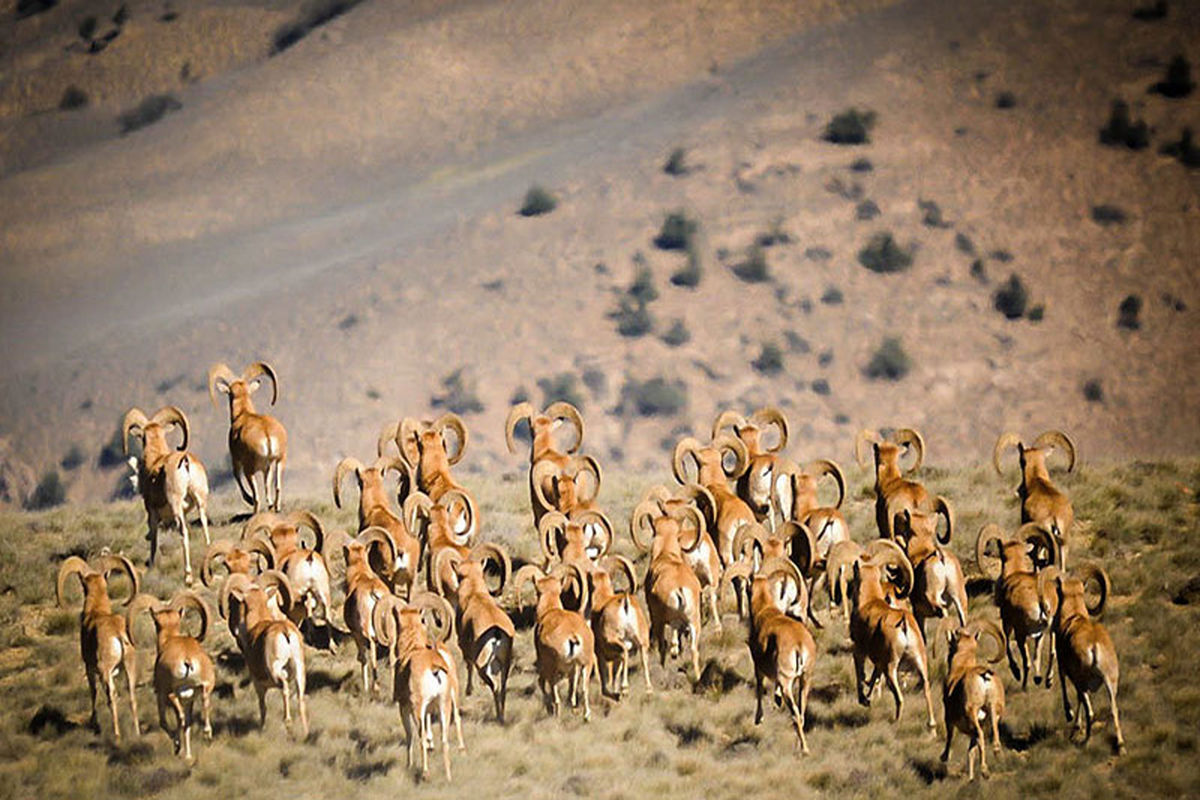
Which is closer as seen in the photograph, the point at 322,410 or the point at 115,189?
the point at 322,410

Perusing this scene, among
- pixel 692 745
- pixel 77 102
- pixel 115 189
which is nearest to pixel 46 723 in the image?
pixel 692 745

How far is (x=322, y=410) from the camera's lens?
303ft

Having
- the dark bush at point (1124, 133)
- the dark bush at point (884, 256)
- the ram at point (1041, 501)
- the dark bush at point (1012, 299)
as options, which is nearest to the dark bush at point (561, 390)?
the dark bush at point (884, 256)

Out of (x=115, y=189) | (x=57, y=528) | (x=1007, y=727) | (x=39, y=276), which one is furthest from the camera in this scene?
(x=115, y=189)

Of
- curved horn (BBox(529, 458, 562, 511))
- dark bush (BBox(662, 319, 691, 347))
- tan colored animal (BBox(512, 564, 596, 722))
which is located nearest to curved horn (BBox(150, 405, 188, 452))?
curved horn (BBox(529, 458, 562, 511))

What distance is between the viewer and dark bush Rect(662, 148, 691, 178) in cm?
11206

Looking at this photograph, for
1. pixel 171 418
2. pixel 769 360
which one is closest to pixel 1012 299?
pixel 769 360

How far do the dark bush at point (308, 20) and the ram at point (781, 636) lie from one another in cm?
12720

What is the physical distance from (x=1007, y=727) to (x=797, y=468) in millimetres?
7049

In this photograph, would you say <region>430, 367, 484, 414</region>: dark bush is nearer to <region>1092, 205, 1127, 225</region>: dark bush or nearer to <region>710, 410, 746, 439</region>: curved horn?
<region>1092, 205, 1127, 225</region>: dark bush

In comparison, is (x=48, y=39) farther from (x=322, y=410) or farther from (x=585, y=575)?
(x=585, y=575)

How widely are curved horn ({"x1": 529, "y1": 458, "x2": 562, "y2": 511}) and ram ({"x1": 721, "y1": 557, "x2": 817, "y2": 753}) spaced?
189 inches

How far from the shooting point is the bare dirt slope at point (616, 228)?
92375 mm

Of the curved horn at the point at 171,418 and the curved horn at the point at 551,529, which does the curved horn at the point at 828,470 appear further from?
the curved horn at the point at 171,418
